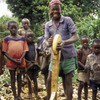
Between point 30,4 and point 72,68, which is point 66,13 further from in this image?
point 72,68

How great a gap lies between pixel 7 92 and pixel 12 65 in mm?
1231

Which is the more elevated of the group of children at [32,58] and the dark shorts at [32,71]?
the group of children at [32,58]

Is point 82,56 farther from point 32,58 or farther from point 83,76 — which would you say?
point 32,58

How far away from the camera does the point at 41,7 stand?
12.2 m

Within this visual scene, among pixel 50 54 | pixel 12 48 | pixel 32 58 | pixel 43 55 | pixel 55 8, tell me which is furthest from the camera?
pixel 32 58

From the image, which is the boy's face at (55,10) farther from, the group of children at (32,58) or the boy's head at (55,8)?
the group of children at (32,58)

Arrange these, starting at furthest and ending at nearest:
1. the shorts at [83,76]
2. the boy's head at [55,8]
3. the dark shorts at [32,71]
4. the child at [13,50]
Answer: the dark shorts at [32,71]
the shorts at [83,76]
the child at [13,50]
the boy's head at [55,8]

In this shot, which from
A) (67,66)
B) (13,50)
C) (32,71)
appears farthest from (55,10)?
(32,71)

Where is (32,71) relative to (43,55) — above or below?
below

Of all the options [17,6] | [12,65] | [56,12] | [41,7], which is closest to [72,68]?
[56,12]

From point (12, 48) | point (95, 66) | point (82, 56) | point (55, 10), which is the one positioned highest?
point (55, 10)

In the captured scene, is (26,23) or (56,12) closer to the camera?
(56,12)

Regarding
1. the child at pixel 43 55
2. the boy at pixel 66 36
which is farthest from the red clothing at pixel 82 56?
the boy at pixel 66 36

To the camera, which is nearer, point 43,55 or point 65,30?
point 65,30
